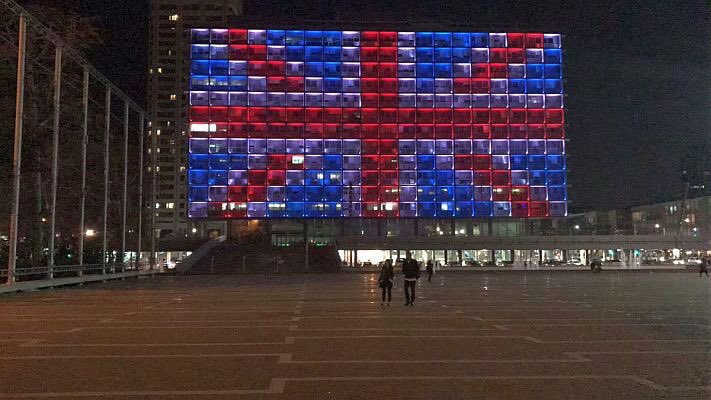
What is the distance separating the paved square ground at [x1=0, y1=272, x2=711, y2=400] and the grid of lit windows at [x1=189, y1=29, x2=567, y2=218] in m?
88.1

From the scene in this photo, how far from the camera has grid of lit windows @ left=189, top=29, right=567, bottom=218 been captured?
10694 cm

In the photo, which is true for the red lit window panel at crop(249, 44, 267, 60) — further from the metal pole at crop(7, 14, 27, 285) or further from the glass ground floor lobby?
the metal pole at crop(7, 14, 27, 285)

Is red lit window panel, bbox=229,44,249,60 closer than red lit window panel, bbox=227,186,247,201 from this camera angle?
No

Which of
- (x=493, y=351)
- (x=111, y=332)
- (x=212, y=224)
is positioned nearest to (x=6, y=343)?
(x=111, y=332)


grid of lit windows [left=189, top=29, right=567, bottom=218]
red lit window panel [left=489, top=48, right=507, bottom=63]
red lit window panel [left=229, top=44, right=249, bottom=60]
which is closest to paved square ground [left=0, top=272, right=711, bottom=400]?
grid of lit windows [left=189, top=29, right=567, bottom=218]

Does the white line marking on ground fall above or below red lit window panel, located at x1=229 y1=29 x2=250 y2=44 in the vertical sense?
below

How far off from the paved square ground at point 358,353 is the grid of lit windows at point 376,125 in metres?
88.1

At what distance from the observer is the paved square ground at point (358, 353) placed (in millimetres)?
7965

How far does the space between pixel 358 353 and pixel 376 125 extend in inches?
3888

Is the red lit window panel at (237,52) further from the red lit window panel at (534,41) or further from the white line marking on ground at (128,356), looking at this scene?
the white line marking on ground at (128,356)

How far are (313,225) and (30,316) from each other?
93.6m

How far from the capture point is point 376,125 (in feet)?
356

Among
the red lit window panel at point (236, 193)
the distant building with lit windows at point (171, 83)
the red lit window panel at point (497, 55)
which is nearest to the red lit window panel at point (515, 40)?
the red lit window panel at point (497, 55)

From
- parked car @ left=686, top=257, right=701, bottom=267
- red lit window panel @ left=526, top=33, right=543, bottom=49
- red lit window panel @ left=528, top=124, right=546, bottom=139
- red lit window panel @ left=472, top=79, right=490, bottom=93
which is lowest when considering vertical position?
parked car @ left=686, top=257, right=701, bottom=267
